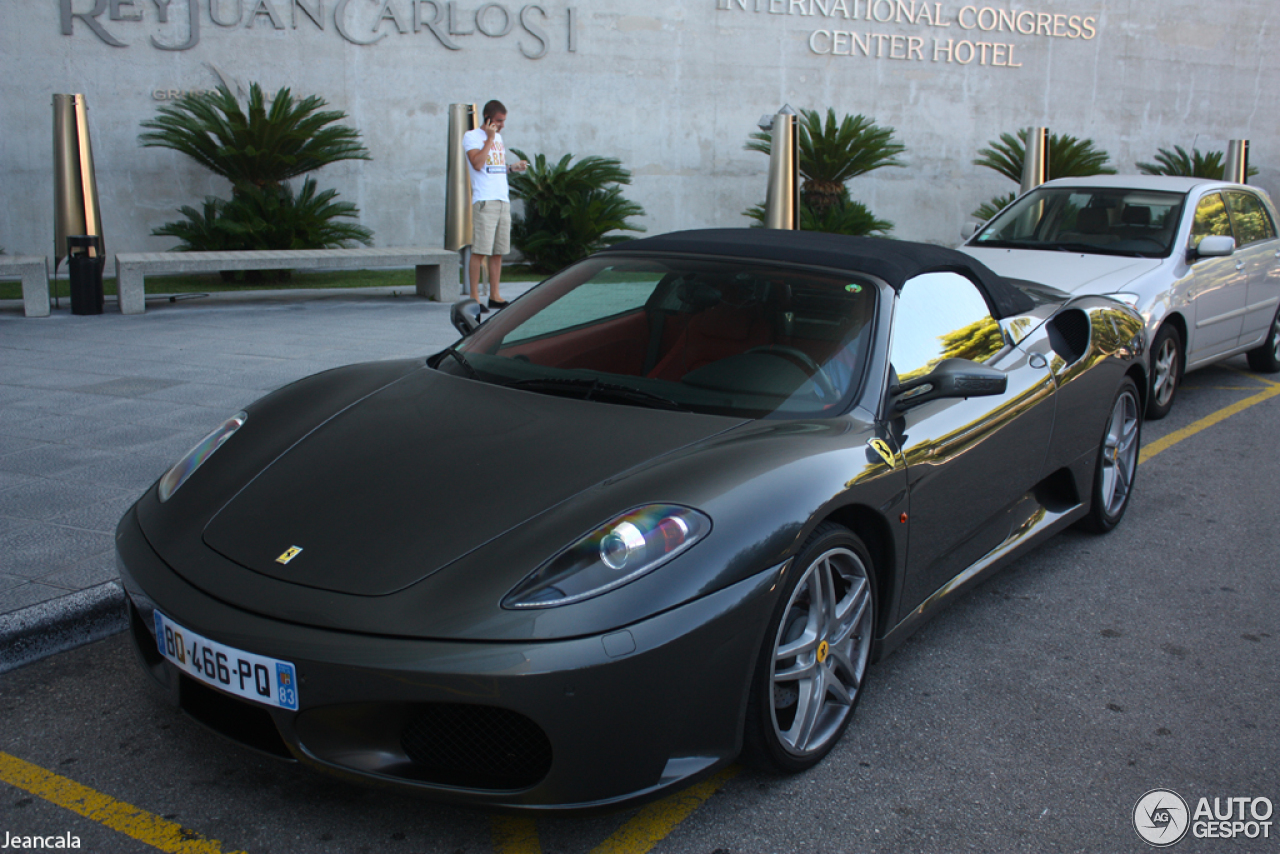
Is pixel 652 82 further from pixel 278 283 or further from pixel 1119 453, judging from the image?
pixel 1119 453

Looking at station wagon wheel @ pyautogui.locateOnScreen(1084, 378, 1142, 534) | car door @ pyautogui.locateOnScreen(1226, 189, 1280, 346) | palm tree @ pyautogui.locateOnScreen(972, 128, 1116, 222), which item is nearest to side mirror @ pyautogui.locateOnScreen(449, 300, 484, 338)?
station wagon wheel @ pyautogui.locateOnScreen(1084, 378, 1142, 534)

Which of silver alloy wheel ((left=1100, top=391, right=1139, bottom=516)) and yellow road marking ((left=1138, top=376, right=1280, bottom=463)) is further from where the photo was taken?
yellow road marking ((left=1138, top=376, right=1280, bottom=463))

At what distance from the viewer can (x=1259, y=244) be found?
786 cm

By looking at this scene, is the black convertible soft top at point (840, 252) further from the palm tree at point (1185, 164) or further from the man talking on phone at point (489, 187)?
the palm tree at point (1185, 164)

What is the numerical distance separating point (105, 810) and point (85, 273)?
A: 8.42m

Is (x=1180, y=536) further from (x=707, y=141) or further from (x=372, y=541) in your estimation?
(x=707, y=141)

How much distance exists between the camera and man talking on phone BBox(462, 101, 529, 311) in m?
10.5

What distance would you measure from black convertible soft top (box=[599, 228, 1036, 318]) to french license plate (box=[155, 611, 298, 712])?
199 cm

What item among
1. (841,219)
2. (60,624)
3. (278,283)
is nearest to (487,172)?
(278,283)

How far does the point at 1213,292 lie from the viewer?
7164 millimetres

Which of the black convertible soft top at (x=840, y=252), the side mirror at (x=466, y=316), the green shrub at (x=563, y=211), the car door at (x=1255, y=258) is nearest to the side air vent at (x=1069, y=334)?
the black convertible soft top at (x=840, y=252)

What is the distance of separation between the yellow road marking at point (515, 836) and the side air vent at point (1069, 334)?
2742 mm

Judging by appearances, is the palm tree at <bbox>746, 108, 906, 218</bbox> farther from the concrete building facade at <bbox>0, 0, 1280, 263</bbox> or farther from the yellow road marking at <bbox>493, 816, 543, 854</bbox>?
the yellow road marking at <bbox>493, 816, 543, 854</bbox>

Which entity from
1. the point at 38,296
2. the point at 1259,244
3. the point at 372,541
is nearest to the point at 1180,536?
the point at 372,541
